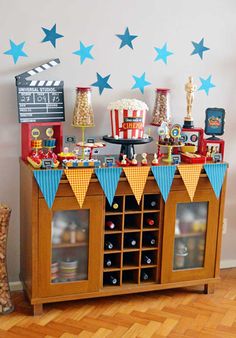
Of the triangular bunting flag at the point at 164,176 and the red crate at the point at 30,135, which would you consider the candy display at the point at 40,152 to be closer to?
the red crate at the point at 30,135

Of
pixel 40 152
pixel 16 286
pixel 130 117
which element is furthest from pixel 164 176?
pixel 16 286

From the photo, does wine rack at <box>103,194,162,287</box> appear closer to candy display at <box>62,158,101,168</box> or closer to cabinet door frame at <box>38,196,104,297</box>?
cabinet door frame at <box>38,196,104,297</box>

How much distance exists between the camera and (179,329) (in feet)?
9.58

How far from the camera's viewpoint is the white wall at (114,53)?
309cm

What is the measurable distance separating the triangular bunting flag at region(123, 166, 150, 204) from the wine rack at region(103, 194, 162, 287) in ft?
0.26

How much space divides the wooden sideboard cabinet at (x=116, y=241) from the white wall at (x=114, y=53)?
11.5 inches

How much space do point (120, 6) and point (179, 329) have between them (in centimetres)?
188

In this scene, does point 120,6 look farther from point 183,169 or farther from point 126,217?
point 126,217

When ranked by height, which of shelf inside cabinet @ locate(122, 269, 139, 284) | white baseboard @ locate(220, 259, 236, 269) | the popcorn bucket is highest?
the popcorn bucket

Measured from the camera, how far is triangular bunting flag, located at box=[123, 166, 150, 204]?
2984 mm

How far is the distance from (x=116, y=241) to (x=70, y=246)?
0.29 metres

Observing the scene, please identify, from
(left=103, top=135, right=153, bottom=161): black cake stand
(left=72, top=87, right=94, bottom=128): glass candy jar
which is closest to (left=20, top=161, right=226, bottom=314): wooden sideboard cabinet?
(left=103, top=135, right=153, bottom=161): black cake stand

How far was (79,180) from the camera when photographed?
2.90 metres

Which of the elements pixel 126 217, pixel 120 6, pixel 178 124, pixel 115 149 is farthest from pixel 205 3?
pixel 126 217
